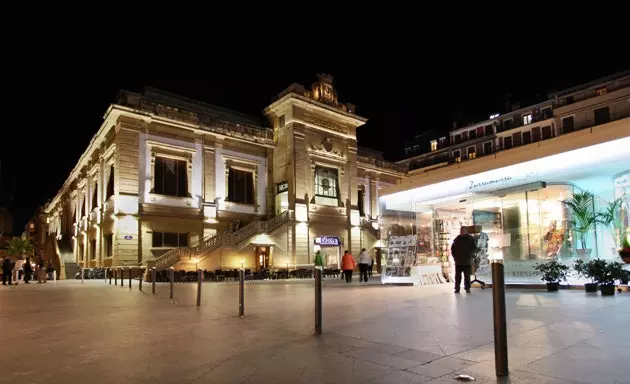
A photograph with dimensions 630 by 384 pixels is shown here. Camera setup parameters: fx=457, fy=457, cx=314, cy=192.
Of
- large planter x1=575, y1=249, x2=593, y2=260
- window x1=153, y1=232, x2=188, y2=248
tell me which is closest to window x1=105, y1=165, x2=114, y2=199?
window x1=153, y1=232, x2=188, y2=248

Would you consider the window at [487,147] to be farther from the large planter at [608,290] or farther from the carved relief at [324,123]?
the large planter at [608,290]

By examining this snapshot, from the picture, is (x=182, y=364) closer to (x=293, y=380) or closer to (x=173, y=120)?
(x=293, y=380)

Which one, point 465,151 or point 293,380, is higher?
point 465,151

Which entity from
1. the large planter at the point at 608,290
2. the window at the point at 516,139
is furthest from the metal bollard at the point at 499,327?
the window at the point at 516,139

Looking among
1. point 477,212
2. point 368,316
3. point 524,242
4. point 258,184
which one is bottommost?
point 368,316

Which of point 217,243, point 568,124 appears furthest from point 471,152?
point 217,243

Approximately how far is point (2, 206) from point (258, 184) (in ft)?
300

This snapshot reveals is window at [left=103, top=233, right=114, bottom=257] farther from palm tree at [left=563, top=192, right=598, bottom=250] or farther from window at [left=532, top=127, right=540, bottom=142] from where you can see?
window at [left=532, top=127, right=540, bottom=142]

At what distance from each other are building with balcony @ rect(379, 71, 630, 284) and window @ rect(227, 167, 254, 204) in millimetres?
18265

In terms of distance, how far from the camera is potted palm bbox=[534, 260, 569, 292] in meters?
12.0

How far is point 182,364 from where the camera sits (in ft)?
14.6

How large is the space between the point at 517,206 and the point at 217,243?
19.6 meters

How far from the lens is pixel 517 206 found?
45.1ft

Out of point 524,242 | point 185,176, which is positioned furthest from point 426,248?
point 185,176
